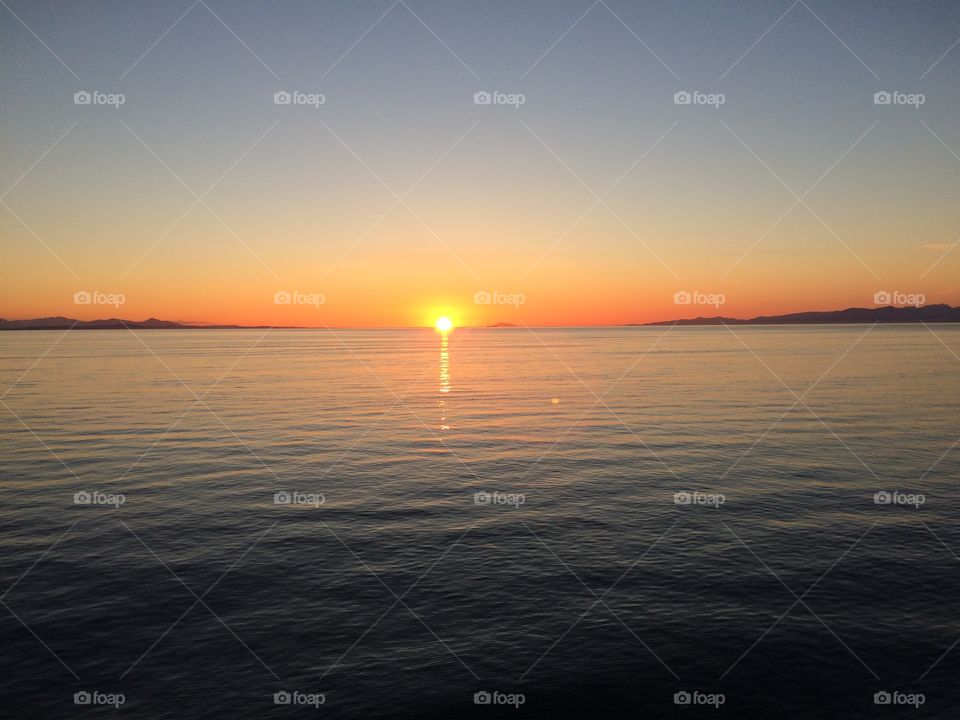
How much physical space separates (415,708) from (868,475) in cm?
4167

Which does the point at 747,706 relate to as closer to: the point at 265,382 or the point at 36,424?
the point at 36,424

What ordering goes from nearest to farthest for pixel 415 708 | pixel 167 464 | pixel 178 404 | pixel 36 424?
pixel 415 708, pixel 167 464, pixel 36 424, pixel 178 404

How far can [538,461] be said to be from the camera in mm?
52219

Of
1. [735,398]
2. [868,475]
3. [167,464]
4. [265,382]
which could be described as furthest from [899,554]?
[265,382]

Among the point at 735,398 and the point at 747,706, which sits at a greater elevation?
the point at 735,398
